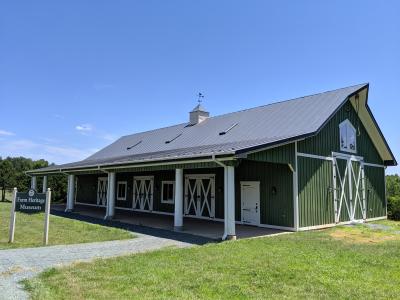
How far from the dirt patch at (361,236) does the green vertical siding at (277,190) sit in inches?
66.4

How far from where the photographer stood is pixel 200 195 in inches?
661

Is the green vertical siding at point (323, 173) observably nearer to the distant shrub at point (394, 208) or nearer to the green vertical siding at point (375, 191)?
the green vertical siding at point (375, 191)

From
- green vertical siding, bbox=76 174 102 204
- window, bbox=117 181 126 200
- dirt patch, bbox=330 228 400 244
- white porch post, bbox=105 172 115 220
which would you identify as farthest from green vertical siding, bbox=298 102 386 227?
green vertical siding, bbox=76 174 102 204

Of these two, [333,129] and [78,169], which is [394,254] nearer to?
[333,129]

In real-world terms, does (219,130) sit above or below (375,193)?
above

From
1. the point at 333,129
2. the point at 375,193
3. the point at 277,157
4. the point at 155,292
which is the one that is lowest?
the point at 155,292

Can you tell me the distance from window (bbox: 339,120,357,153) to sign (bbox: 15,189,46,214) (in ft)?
37.5

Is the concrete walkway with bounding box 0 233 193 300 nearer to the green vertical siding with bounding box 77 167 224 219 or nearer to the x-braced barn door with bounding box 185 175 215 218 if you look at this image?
the green vertical siding with bounding box 77 167 224 219

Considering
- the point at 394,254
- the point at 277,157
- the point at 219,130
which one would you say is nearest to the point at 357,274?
the point at 394,254

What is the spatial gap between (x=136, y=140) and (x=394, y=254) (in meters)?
19.0

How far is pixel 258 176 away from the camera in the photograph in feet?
45.5

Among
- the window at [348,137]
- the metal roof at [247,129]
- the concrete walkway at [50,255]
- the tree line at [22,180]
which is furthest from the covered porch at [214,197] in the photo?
the tree line at [22,180]

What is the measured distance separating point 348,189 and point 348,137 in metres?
2.19

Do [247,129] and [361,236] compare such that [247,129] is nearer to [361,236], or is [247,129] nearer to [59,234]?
[361,236]
